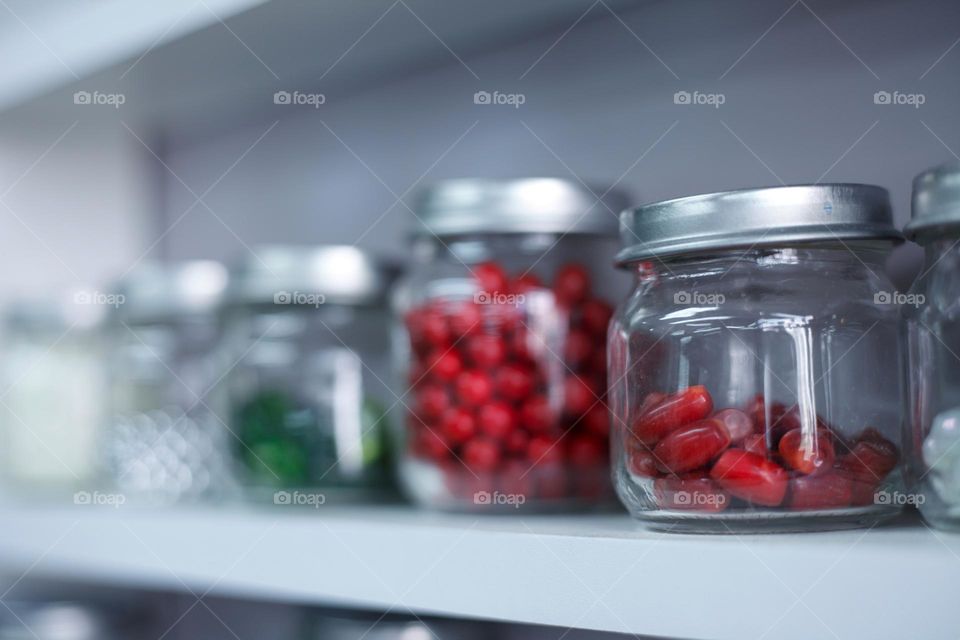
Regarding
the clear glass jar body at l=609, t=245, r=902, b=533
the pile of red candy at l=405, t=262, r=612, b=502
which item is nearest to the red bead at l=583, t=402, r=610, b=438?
the pile of red candy at l=405, t=262, r=612, b=502

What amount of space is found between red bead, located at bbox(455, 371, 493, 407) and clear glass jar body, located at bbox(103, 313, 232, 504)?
1.06ft

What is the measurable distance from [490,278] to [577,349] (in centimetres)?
7

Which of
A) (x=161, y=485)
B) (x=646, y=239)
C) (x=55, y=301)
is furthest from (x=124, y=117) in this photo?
(x=646, y=239)

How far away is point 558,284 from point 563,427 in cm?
10

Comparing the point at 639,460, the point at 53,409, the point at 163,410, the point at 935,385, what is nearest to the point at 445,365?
the point at 639,460

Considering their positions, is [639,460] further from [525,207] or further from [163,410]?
[163,410]

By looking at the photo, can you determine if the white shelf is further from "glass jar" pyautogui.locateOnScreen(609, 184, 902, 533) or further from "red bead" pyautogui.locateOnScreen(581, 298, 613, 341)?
"red bead" pyautogui.locateOnScreen(581, 298, 613, 341)

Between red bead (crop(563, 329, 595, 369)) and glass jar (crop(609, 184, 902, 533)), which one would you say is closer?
glass jar (crop(609, 184, 902, 533))

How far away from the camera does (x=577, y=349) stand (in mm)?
669

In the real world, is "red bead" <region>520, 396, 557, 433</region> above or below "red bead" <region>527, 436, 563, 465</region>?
above

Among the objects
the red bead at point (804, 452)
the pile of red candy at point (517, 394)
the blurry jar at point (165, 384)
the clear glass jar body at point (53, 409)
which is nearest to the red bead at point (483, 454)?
the pile of red candy at point (517, 394)

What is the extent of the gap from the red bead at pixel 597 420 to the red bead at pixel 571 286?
0.07 m

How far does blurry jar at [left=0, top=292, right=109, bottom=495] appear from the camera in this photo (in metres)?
0.98

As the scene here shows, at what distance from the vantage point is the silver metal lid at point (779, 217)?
510 mm
